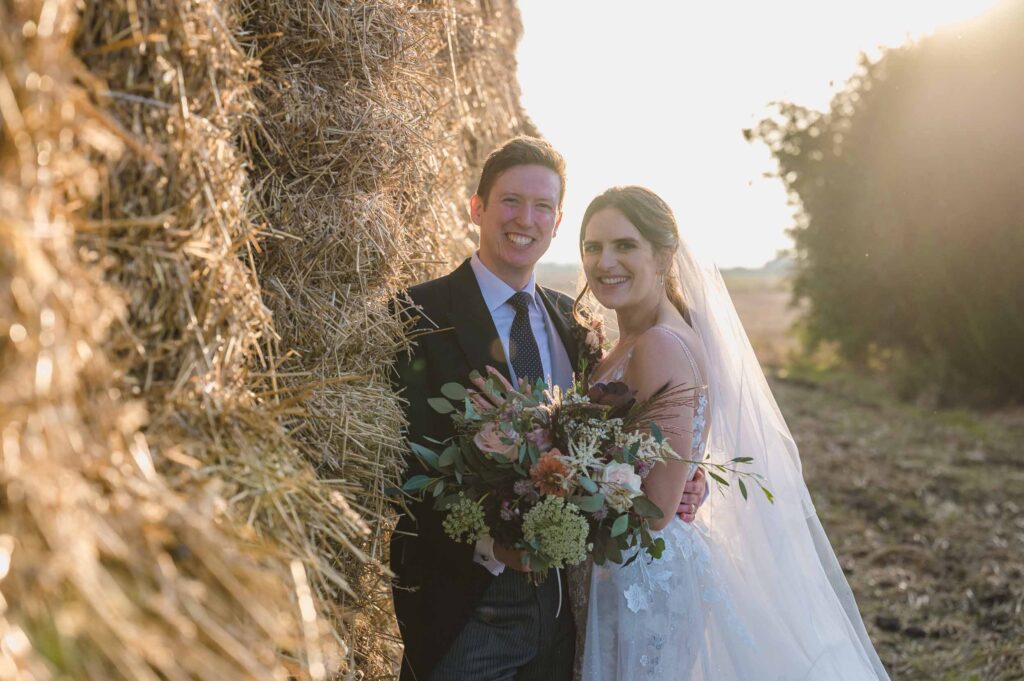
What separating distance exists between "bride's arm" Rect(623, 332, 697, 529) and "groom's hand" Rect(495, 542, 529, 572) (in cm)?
52

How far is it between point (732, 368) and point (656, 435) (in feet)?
3.11

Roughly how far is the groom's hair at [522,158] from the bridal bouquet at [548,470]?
3.68 ft

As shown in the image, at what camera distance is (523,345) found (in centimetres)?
375

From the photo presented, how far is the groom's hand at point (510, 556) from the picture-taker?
10.2 feet

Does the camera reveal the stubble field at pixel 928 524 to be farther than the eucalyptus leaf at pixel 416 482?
Yes

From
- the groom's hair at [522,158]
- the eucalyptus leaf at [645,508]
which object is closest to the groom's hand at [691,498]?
the eucalyptus leaf at [645,508]

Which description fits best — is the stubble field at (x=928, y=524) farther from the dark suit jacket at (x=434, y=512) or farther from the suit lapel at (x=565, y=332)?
the dark suit jacket at (x=434, y=512)

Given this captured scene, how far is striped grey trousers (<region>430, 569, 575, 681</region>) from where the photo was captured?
3.26 metres

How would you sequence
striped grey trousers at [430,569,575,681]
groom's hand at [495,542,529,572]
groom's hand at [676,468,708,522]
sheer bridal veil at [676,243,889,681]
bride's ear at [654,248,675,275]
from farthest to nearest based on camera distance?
bride's ear at [654,248,675,275] < groom's hand at [676,468,708,522] < sheer bridal veil at [676,243,889,681] < striped grey trousers at [430,569,575,681] < groom's hand at [495,542,529,572]

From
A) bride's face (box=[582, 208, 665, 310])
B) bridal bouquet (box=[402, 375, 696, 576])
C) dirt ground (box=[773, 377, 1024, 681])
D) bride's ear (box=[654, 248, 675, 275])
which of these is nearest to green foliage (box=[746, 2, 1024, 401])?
dirt ground (box=[773, 377, 1024, 681])

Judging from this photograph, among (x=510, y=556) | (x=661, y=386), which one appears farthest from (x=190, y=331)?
(x=661, y=386)

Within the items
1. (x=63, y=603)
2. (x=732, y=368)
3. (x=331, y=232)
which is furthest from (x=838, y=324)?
(x=63, y=603)

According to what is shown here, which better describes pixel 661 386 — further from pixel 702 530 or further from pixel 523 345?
pixel 702 530

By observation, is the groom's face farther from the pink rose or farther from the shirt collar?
the pink rose
